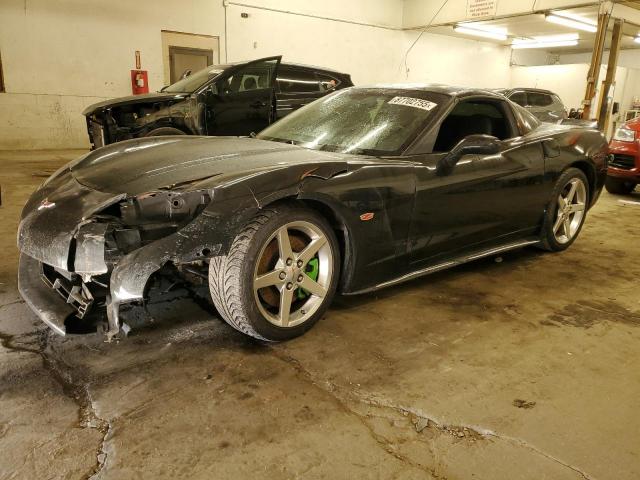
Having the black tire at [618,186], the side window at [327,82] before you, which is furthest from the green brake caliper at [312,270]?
the black tire at [618,186]

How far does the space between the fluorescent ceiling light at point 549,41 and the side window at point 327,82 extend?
1160 cm

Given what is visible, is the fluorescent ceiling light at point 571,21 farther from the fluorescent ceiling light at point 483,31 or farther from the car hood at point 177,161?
the car hood at point 177,161

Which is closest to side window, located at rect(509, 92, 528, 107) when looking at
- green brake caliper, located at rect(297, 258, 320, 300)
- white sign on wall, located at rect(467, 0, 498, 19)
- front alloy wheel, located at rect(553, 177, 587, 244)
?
white sign on wall, located at rect(467, 0, 498, 19)

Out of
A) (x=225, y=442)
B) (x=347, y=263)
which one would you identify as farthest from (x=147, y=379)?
(x=347, y=263)

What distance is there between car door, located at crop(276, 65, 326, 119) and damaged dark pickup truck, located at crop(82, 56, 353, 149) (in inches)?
13.4

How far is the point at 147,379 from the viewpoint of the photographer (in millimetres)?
2246

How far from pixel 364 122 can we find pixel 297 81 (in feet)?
16.4

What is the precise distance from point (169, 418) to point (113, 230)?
835 millimetres

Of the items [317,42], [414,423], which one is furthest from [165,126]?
[317,42]

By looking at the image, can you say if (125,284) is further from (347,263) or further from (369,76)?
(369,76)

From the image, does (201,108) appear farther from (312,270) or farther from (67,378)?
(67,378)

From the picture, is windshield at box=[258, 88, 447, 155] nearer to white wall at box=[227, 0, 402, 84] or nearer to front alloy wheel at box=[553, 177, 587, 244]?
front alloy wheel at box=[553, 177, 587, 244]

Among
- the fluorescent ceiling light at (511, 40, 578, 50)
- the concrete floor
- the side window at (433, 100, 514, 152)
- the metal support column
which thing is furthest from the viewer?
the fluorescent ceiling light at (511, 40, 578, 50)

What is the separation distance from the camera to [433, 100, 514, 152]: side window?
3.61m
